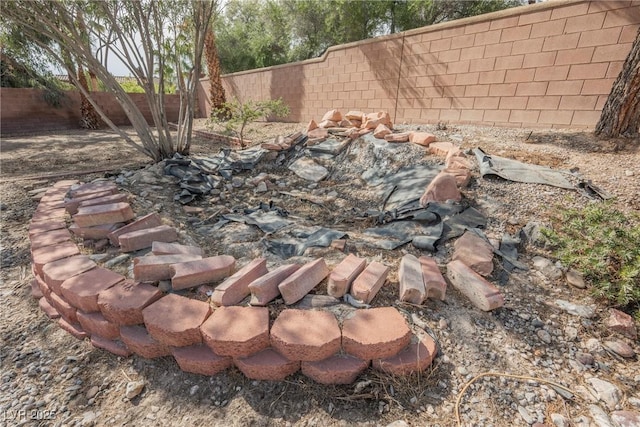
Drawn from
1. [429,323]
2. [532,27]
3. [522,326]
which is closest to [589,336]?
[522,326]

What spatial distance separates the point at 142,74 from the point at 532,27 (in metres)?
5.37

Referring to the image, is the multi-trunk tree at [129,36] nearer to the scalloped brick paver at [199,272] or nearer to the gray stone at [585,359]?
the scalloped brick paver at [199,272]

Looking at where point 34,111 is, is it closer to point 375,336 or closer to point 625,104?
point 375,336

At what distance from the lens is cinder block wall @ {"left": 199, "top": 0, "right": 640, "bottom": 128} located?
3643 millimetres

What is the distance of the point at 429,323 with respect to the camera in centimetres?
133

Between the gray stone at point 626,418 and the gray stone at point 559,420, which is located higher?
the gray stone at point 626,418

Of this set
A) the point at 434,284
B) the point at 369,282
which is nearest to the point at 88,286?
the point at 369,282

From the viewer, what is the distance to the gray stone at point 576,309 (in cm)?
141

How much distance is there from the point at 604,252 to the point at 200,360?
2.02 meters

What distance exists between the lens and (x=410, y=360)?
114 cm

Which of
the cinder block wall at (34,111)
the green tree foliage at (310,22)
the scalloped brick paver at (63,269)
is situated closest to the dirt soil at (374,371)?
the scalloped brick paver at (63,269)

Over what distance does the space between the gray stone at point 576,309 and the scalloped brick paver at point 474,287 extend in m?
0.33

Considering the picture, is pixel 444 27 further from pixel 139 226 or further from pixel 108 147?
pixel 108 147

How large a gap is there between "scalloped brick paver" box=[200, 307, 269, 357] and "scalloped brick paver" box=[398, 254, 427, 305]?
0.67m
